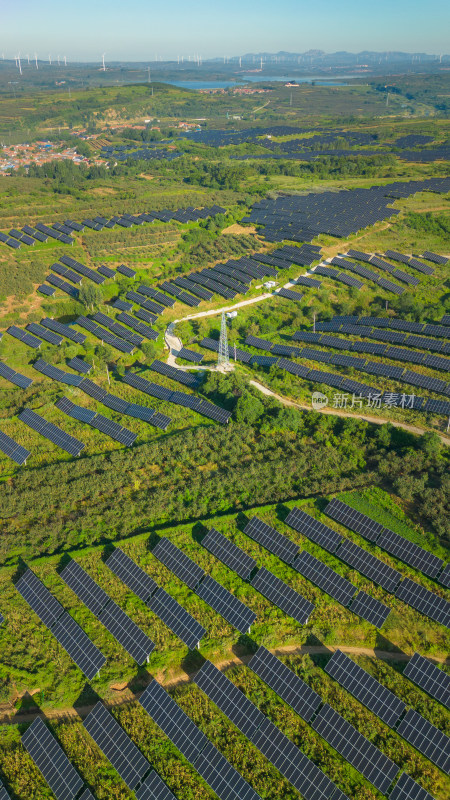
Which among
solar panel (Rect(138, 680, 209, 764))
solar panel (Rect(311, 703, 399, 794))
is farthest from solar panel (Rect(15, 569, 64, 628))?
solar panel (Rect(311, 703, 399, 794))

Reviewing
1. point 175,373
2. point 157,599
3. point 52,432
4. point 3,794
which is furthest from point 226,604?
point 175,373

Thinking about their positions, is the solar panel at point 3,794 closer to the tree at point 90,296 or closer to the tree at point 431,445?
the tree at point 431,445

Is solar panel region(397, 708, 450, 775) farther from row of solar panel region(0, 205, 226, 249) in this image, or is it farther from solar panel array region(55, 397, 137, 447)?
row of solar panel region(0, 205, 226, 249)

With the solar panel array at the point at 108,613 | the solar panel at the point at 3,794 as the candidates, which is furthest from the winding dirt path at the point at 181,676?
the solar panel at the point at 3,794

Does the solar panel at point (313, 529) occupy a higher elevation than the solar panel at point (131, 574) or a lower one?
higher

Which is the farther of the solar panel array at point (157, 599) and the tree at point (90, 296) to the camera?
the tree at point (90, 296)

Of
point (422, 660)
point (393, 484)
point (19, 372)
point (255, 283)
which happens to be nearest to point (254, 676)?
point (422, 660)
